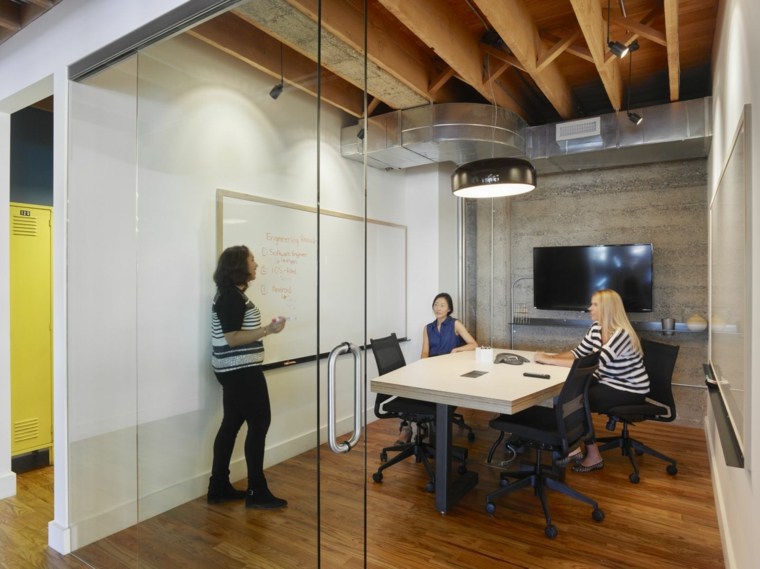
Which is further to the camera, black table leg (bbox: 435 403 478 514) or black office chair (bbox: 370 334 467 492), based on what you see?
black office chair (bbox: 370 334 467 492)

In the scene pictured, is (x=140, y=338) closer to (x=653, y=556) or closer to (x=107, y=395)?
(x=107, y=395)

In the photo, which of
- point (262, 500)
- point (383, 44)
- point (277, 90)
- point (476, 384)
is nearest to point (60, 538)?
point (262, 500)

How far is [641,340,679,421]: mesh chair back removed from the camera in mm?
3594

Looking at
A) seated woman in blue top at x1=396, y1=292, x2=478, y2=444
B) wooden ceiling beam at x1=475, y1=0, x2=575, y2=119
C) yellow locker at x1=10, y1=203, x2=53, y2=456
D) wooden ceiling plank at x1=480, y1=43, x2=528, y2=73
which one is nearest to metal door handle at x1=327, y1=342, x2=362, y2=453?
wooden ceiling beam at x1=475, y1=0, x2=575, y2=119

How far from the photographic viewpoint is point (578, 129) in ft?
13.6

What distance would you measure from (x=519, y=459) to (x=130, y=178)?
132 inches

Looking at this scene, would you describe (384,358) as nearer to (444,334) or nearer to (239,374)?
(444,334)

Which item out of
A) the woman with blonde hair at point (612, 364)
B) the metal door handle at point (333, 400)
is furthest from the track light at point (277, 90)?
the woman with blonde hair at point (612, 364)

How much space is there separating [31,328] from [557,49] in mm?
4295

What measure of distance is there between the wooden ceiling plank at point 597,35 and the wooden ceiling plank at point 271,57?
5.26 ft

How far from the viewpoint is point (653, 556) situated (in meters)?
2.49

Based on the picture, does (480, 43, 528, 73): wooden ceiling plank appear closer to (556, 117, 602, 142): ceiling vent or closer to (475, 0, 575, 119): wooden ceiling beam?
(475, 0, 575, 119): wooden ceiling beam

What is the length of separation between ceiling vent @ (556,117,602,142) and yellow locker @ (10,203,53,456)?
4.26 meters

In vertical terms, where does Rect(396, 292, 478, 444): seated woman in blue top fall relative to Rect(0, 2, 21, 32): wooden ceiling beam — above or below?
below
